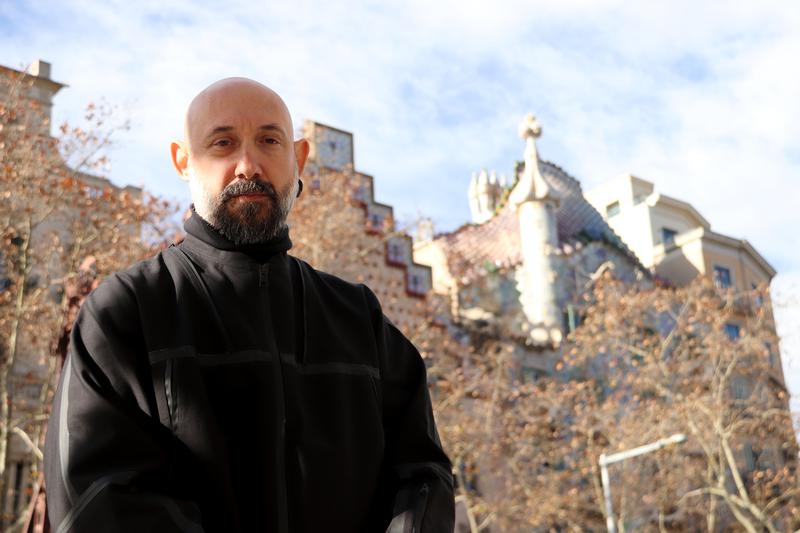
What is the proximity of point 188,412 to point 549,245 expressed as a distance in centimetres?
2785

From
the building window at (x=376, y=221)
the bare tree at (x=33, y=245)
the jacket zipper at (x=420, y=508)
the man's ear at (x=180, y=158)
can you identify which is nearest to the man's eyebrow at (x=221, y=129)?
the man's ear at (x=180, y=158)

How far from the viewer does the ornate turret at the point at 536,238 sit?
29219 mm

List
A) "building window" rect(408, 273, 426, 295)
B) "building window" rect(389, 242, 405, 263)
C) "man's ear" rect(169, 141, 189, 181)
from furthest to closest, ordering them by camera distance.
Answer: "building window" rect(389, 242, 405, 263), "building window" rect(408, 273, 426, 295), "man's ear" rect(169, 141, 189, 181)

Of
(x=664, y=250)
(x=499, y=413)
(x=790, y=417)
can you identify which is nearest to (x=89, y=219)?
(x=499, y=413)

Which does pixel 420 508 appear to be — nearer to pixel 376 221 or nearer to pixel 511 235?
pixel 376 221

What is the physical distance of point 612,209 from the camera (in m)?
40.2

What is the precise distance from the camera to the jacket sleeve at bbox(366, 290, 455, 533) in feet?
7.57

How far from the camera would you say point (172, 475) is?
2.17 metres

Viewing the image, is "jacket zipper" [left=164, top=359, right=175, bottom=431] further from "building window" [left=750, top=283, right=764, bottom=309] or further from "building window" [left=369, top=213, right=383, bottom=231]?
"building window" [left=369, top=213, right=383, bottom=231]

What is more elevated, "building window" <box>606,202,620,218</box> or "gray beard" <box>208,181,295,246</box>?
"building window" <box>606,202,620,218</box>

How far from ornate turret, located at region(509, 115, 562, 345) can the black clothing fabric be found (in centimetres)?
2669

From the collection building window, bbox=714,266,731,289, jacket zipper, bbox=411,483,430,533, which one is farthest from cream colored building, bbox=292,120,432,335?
jacket zipper, bbox=411,483,430,533

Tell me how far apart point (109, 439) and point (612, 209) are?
39214mm

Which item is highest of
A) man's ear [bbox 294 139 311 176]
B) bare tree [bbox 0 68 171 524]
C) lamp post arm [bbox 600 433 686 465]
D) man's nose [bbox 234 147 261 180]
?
bare tree [bbox 0 68 171 524]
